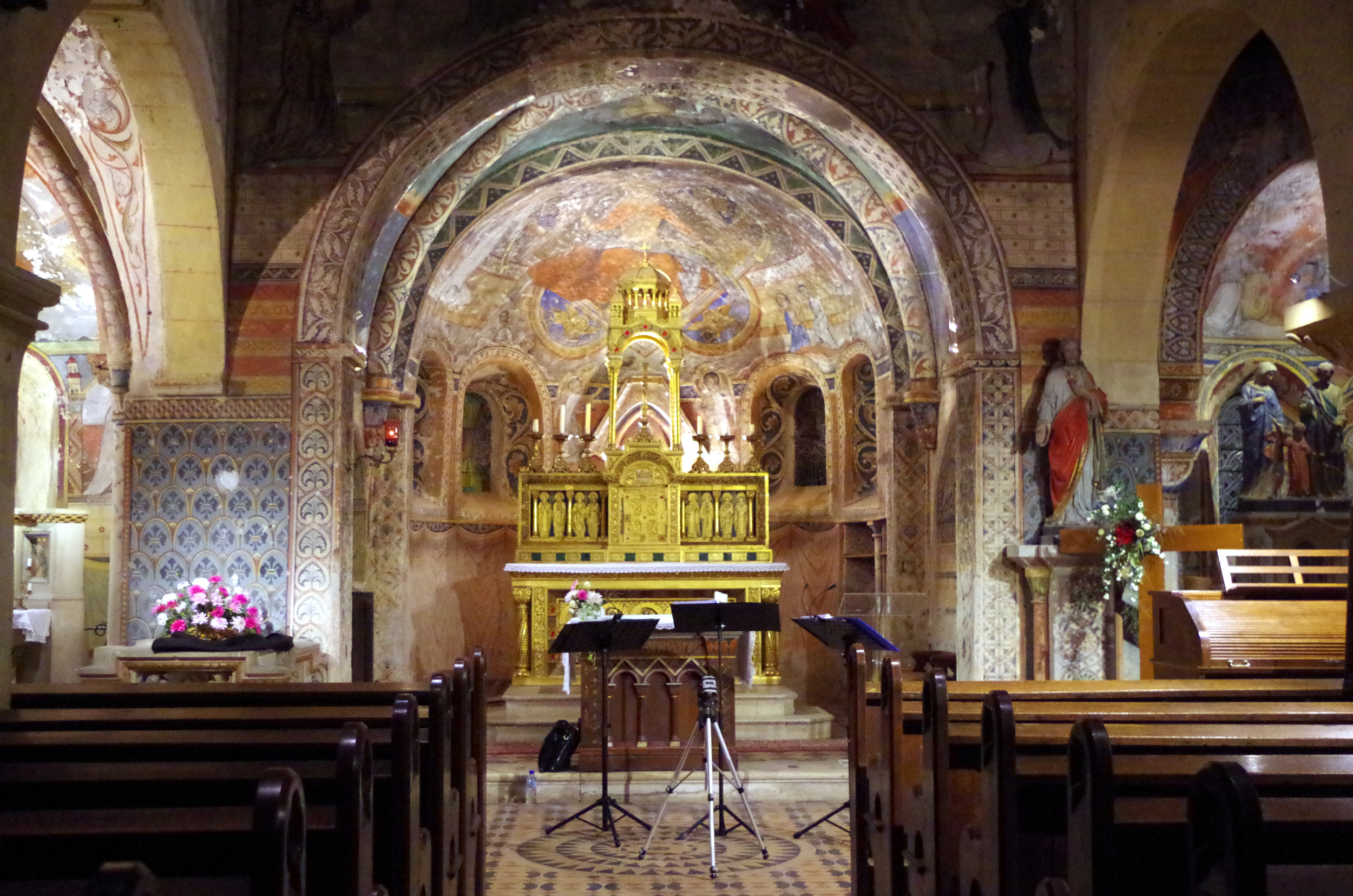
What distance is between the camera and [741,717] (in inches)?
497

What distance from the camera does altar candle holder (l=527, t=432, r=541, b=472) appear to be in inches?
600

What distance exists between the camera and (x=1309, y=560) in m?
13.1

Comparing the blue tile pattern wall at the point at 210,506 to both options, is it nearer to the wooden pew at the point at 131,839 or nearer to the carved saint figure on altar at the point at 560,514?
the carved saint figure on altar at the point at 560,514

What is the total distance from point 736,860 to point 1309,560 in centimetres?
835

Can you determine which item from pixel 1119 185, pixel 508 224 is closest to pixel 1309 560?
pixel 1119 185

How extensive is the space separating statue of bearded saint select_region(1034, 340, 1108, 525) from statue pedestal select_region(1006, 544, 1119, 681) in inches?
16.3

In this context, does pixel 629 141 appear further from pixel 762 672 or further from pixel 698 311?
pixel 762 672

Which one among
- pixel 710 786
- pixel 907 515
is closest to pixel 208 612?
pixel 710 786

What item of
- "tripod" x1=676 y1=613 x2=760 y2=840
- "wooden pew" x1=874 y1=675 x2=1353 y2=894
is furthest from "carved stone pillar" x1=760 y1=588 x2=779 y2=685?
"wooden pew" x1=874 y1=675 x2=1353 y2=894

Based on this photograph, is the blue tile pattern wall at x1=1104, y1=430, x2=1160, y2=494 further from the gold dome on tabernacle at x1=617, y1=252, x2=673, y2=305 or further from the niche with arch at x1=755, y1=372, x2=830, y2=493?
the gold dome on tabernacle at x1=617, y1=252, x2=673, y2=305

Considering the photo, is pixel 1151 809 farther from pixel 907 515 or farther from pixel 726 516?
pixel 726 516

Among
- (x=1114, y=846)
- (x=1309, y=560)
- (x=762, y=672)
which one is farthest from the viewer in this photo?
(x=762, y=672)

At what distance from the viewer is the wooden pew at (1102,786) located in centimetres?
330

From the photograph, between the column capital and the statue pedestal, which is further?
the statue pedestal
